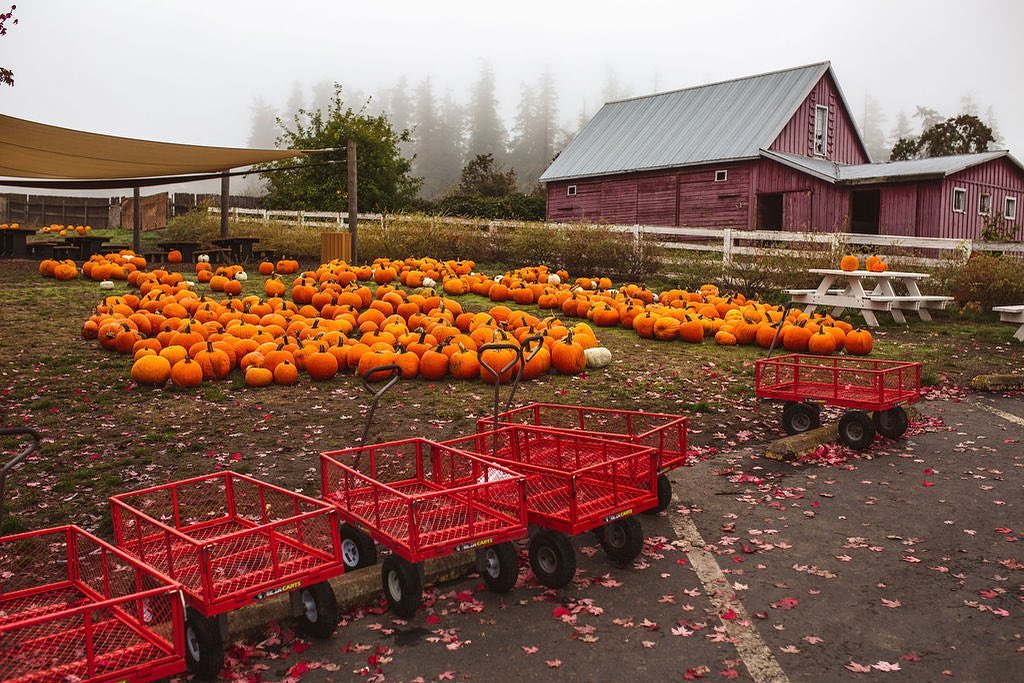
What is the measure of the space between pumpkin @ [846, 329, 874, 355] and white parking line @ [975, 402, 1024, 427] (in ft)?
7.28

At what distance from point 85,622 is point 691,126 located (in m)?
32.1

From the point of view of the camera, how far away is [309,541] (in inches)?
177

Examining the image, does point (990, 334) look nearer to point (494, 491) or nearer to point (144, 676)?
point (494, 491)

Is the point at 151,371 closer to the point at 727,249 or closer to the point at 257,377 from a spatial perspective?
the point at 257,377

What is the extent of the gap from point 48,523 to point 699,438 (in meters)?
5.20

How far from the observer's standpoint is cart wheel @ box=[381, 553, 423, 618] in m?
4.26

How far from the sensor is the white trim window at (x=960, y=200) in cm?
2570

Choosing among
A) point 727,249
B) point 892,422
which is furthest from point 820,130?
point 892,422

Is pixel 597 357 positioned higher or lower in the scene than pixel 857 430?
higher

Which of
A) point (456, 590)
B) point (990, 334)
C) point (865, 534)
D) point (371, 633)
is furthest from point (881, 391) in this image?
point (990, 334)

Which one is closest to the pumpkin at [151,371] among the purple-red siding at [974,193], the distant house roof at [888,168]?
the distant house roof at [888,168]

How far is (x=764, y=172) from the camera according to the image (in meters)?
28.7

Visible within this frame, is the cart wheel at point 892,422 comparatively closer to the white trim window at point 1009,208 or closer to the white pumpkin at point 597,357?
the white pumpkin at point 597,357

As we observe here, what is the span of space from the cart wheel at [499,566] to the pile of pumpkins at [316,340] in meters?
3.80
